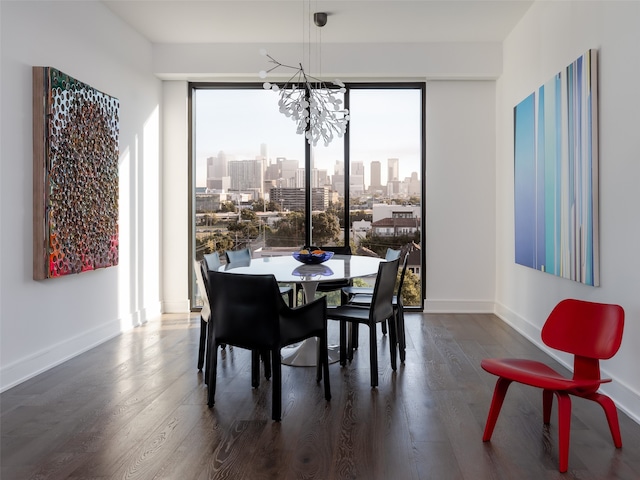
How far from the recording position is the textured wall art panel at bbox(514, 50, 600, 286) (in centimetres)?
334

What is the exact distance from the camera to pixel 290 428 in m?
2.69

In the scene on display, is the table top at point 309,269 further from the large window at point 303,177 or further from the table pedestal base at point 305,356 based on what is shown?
the large window at point 303,177

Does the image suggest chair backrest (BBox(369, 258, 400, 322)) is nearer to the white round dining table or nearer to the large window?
the white round dining table

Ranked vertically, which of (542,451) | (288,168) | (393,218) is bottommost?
(542,451)

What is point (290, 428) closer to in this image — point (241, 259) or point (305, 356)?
point (305, 356)

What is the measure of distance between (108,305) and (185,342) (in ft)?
2.59

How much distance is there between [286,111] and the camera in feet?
13.0

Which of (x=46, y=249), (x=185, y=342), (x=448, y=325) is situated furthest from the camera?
(x=448, y=325)

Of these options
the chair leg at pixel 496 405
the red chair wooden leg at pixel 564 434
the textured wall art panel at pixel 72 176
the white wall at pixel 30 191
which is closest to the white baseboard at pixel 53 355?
the white wall at pixel 30 191

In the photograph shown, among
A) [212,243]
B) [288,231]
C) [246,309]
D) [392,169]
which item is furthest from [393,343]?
[212,243]

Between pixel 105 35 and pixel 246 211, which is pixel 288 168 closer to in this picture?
pixel 246 211

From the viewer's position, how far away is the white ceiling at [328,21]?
4586mm

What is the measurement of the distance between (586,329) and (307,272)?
1680mm

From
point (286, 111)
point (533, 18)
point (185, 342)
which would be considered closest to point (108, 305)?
point (185, 342)
